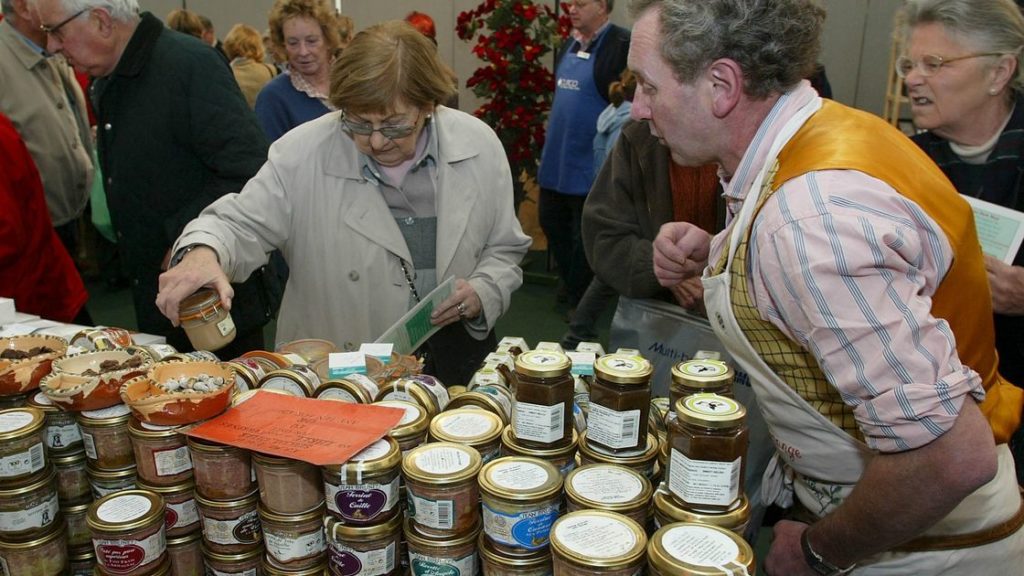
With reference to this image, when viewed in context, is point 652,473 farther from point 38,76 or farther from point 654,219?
point 38,76

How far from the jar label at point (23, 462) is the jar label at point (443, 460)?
70 cm

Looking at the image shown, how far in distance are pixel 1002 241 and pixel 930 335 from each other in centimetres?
115

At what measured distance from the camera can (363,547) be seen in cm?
119

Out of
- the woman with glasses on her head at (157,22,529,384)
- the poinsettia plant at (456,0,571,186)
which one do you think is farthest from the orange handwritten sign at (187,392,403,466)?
the poinsettia plant at (456,0,571,186)

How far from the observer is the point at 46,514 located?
1.32 meters

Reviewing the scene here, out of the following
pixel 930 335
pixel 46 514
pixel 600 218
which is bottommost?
pixel 46 514

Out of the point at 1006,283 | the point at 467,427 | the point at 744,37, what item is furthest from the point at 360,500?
the point at 1006,283

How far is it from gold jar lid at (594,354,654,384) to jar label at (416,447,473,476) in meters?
0.26

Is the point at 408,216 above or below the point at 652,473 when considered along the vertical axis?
→ above

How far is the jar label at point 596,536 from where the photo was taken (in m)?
→ 1.00

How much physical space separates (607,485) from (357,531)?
1.35ft

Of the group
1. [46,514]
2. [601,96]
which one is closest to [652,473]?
[46,514]

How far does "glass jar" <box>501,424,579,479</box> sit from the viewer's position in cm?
124

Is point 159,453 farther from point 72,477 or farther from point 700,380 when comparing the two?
point 700,380
